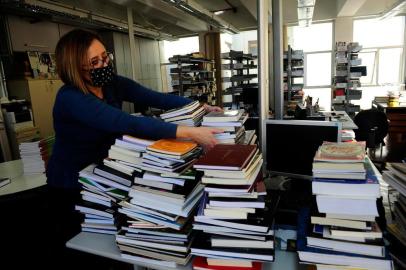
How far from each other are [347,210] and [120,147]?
88 cm

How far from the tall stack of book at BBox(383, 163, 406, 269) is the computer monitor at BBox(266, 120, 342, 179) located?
0.46 meters

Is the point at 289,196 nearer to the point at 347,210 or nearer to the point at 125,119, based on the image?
the point at 347,210

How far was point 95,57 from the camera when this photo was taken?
132 centimetres

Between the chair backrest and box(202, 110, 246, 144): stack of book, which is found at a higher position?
box(202, 110, 246, 144): stack of book

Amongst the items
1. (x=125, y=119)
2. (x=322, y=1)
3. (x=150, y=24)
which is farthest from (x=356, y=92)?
(x=125, y=119)

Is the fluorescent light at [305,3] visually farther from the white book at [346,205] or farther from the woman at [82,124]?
the white book at [346,205]

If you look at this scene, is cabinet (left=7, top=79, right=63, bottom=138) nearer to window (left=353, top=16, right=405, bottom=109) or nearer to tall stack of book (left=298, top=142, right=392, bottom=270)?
tall stack of book (left=298, top=142, right=392, bottom=270)

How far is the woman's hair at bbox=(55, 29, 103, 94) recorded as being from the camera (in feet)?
4.21

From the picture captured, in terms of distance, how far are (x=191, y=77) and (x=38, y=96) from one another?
12.0ft

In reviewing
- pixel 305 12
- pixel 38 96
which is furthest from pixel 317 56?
pixel 38 96

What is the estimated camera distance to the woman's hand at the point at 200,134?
1.22 meters

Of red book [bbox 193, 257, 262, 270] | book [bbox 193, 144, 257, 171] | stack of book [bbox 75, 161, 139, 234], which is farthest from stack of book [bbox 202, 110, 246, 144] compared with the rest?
red book [bbox 193, 257, 262, 270]

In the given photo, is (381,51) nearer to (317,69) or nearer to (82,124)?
(317,69)

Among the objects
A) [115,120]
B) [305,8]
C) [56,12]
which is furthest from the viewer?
[305,8]
